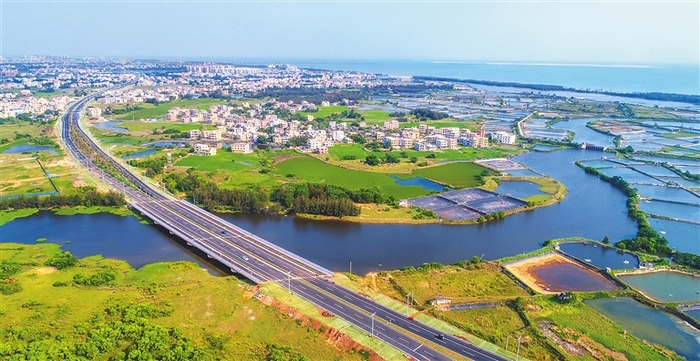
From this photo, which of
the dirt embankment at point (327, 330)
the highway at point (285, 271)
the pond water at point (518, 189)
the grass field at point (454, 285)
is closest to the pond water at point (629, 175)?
the pond water at point (518, 189)

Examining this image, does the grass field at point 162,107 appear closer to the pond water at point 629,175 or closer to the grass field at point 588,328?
the pond water at point 629,175

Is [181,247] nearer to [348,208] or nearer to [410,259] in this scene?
[348,208]

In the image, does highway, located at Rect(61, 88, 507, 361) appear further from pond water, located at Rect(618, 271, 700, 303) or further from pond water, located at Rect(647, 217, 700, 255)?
pond water, located at Rect(647, 217, 700, 255)

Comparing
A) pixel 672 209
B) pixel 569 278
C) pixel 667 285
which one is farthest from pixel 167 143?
pixel 672 209

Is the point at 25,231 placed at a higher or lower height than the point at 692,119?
lower

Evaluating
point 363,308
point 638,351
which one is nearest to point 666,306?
point 638,351
